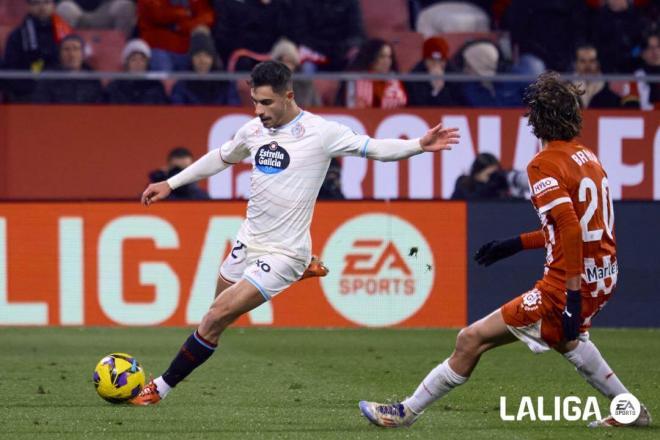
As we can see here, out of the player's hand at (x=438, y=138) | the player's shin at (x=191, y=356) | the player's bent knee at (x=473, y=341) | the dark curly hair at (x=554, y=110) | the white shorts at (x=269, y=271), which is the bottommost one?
the player's shin at (x=191, y=356)

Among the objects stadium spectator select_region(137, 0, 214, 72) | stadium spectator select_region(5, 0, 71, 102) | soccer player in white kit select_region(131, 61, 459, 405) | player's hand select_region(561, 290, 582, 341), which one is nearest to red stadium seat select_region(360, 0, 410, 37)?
stadium spectator select_region(137, 0, 214, 72)

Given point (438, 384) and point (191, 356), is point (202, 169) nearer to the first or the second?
point (191, 356)

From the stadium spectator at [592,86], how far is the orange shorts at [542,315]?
818 cm

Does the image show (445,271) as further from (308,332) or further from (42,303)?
(42,303)

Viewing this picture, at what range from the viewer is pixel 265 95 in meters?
8.97

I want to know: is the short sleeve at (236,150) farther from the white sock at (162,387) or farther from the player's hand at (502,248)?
the player's hand at (502,248)

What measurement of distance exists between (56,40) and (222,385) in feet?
23.8

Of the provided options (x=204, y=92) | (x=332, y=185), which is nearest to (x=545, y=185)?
(x=332, y=185)

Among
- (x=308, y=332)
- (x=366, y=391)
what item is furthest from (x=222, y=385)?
(x=308, y=332)

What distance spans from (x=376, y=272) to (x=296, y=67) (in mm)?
2707

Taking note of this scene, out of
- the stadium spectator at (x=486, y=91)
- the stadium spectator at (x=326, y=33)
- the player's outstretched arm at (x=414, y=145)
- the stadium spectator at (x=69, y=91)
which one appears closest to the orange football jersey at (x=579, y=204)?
the player's outstretched arm at (x=414, y=145)

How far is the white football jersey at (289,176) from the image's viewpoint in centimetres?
906

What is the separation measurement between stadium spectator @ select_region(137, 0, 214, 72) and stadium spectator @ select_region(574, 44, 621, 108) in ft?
14.2

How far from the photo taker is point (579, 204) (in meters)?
7.64
